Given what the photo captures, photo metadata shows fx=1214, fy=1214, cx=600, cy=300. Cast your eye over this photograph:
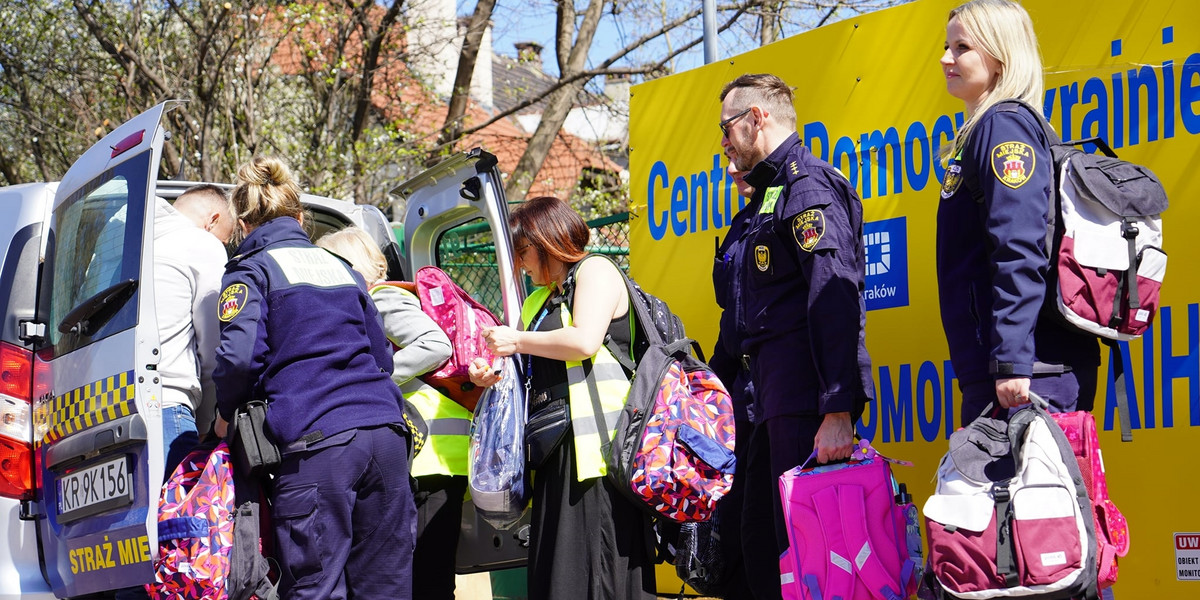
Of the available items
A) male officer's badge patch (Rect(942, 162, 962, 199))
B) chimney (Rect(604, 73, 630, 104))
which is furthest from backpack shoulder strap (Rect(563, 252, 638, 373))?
chimney (Rect(604, 73, 630, 104))

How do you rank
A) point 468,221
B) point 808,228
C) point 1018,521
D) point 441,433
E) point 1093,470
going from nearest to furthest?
point 1018,521 < point 1093,470 < point 808,228 < point 441,433 < point 468,221

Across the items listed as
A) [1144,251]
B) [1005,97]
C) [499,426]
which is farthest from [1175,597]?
[499,426]

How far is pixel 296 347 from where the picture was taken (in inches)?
144

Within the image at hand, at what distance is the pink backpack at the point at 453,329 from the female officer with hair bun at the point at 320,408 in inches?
18.4

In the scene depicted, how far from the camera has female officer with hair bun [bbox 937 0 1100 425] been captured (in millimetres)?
2865

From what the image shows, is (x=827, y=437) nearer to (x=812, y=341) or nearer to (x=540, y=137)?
(x=812, y=341)

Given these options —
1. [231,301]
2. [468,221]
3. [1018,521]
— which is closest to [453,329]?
[468,221]

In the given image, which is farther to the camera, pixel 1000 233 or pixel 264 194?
pixel 264 194

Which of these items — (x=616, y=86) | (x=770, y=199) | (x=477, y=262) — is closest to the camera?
(x=770, y=199)

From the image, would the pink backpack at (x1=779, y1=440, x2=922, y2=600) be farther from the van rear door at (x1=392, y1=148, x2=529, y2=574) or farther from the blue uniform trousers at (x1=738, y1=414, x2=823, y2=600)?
the van rear door at (x1=392, y1=148, x2=529, y2=574)

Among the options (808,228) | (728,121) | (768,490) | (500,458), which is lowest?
(768,490)

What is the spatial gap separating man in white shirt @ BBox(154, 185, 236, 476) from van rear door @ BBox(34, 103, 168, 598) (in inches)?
6.3

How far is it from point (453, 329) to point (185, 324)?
0.94 m

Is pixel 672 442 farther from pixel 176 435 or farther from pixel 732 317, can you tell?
pixel 176 435
